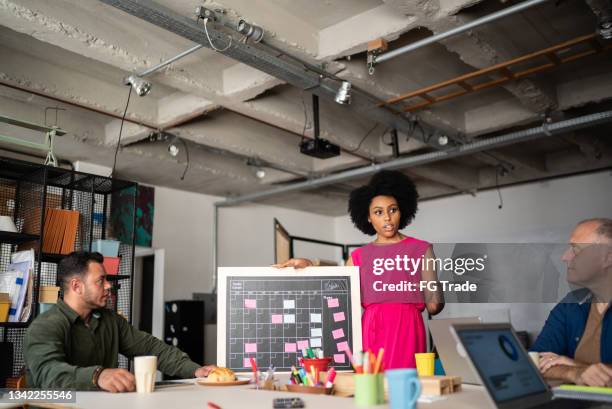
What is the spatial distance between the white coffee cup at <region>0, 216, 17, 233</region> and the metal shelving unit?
0.13 ft

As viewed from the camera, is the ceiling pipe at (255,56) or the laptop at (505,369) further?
the ceiling pipe at (255,56)

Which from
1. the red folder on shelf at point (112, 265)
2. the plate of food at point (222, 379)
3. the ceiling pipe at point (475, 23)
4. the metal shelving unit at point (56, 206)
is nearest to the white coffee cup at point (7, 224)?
the metal shelving unit at point (56, 206)

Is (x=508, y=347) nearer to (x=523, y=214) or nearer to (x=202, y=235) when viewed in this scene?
(x=202, y=235)

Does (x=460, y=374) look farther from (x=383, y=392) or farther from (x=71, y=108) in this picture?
(x=71, y=108)

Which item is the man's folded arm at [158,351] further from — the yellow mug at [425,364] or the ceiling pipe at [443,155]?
the ceiling pipe at [443,155]

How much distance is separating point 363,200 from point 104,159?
13.0ft

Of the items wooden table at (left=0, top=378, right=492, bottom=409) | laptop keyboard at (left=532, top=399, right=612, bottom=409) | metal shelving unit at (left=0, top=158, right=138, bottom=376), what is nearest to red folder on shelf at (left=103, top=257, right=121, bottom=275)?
metal shelving unit at (left=0, top=158, right=138, bottom=376)

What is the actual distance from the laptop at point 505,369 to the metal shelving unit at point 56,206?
346cm

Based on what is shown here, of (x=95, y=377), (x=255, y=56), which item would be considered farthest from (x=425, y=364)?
(x=255, y=56)

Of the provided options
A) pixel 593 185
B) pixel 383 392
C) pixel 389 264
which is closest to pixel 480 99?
pixel 593 185

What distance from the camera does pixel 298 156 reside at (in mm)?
6762

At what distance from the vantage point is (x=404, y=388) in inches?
48.9

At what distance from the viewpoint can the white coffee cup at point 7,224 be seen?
3.90m

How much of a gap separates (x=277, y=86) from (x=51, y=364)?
11.5ft
